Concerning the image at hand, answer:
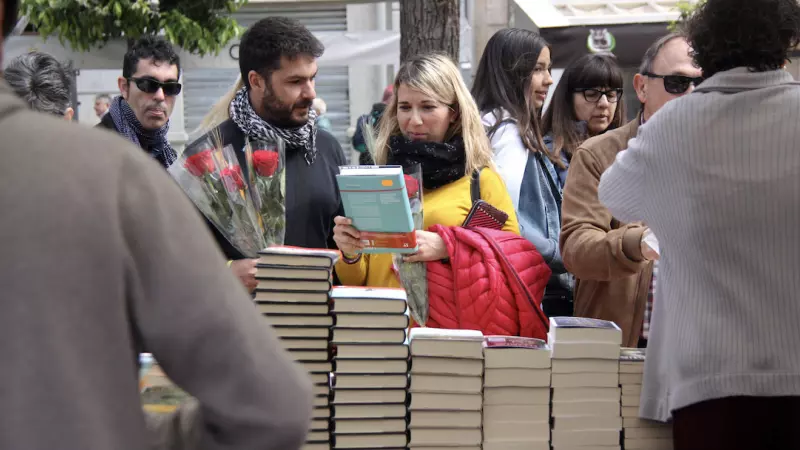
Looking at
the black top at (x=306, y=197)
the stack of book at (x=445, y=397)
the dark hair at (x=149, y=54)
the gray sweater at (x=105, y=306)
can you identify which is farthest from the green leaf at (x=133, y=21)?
the gray sweater at (x=105, y=306)

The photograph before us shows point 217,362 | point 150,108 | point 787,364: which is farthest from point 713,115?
point 150,108

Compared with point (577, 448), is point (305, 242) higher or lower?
higher

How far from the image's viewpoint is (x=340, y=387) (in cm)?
283

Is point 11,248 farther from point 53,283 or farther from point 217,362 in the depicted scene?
point 217,362

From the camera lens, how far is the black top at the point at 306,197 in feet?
11.5

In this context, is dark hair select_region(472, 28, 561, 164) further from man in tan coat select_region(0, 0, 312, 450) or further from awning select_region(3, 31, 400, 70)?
awning select_region(3, 31, 400, 70)

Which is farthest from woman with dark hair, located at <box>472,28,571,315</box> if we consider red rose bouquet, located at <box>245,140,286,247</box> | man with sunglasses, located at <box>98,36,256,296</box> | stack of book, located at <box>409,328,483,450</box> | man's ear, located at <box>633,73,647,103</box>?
man with sunglasses, located at <box>98,36,256,296</box>

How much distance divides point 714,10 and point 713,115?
11.3 inches

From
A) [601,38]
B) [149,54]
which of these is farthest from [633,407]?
[601,38]

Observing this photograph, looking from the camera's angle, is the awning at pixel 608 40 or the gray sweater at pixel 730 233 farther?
the awning at pixel 608 40

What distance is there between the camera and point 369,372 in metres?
2.82

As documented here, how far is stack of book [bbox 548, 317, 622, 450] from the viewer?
280 cm

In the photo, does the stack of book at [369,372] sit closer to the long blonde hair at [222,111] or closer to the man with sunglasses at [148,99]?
the long blonde hair at [222,111]

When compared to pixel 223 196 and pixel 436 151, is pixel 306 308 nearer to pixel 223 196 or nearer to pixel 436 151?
pixel 223 196
